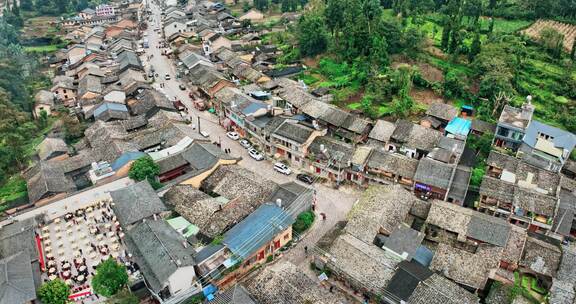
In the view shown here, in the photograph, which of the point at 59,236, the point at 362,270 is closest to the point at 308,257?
the point at 362,270

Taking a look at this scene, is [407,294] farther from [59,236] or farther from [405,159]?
[59,236]

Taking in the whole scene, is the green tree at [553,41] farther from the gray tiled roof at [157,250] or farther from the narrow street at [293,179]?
the gray tiled roof at [157,250]

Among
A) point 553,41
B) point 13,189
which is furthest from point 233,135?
point 553,41

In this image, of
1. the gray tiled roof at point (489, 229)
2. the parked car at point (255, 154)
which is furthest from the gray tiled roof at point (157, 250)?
the gray tiled roof at point (489, 229)

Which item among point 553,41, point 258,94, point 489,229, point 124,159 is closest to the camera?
point 489,229

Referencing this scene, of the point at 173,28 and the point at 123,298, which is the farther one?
the point at 173,28

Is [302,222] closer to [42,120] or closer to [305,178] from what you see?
[305,178]
